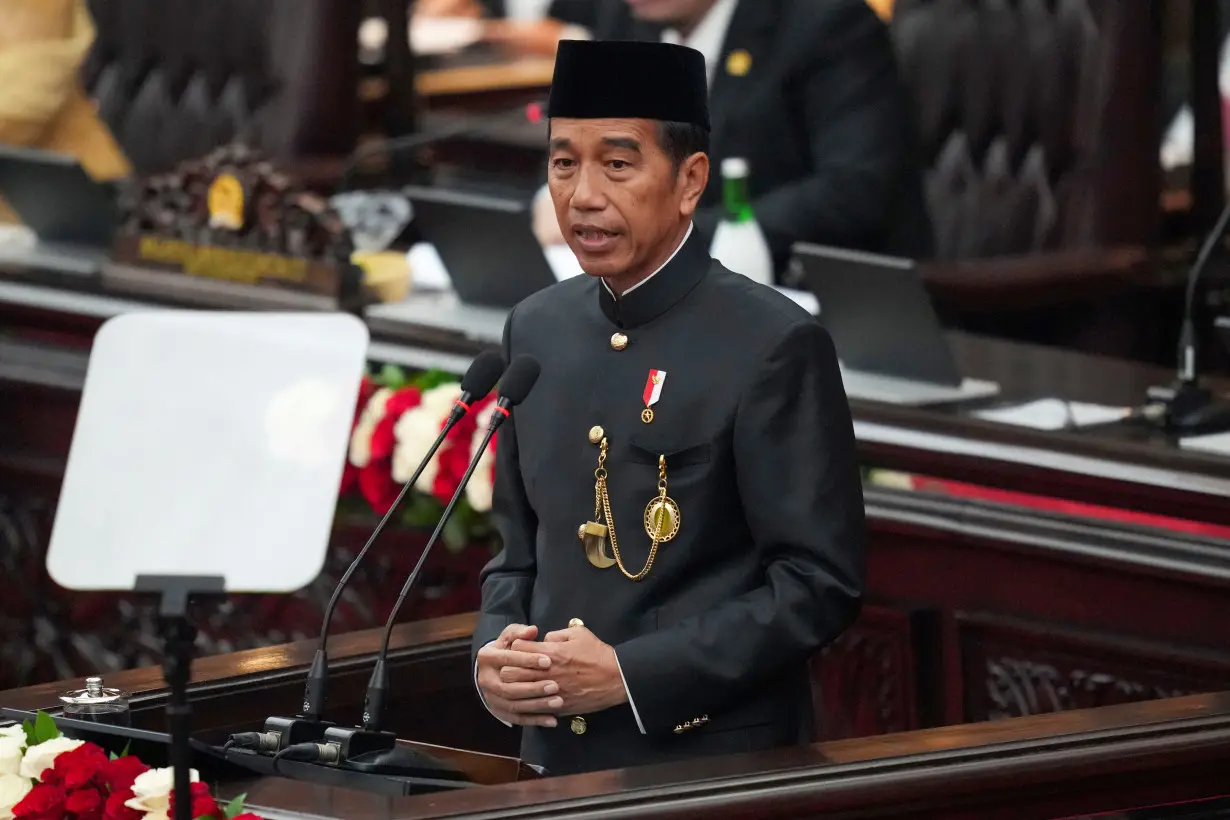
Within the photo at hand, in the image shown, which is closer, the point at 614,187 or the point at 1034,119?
the point at 614,187

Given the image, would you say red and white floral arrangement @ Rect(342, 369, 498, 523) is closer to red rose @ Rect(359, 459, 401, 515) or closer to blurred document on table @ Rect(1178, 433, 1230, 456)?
red rose @ Rect(359, 459, 401, 515)

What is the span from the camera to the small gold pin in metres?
3.88

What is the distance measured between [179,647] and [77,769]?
370mm

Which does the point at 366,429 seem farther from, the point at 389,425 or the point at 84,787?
the point at 84,787

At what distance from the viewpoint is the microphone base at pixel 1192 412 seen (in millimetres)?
2855

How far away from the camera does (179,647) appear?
57.8 inches

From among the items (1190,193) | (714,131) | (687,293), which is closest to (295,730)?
(687,293)

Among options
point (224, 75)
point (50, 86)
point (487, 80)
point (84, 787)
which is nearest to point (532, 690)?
point (84, 787)

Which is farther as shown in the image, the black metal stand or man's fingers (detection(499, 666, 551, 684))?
man's fingers (detection(499, 666, 551, 684))

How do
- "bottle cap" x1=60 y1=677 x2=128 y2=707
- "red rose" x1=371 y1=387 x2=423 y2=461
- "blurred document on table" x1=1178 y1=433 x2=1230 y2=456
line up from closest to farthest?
"bottle cap" x1=60 y1=677 x2=128 y2=707 < "blurred document on table" x1=1178 y1=433 x2=1230 y2=456 < "red rose" x1=371 y1=387 x2=423 y2=461

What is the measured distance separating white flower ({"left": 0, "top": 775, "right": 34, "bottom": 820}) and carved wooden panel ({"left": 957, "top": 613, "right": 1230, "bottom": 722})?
134cm

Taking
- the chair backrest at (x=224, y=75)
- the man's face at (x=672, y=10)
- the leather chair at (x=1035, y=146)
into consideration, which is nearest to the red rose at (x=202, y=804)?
the man's face at (x=672, y=10)

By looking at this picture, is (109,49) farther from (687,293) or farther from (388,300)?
(687,293)

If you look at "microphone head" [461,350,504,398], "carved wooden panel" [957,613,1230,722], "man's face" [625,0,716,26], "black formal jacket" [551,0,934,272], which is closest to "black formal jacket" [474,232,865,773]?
"microphone head" [461,350,504,398]
